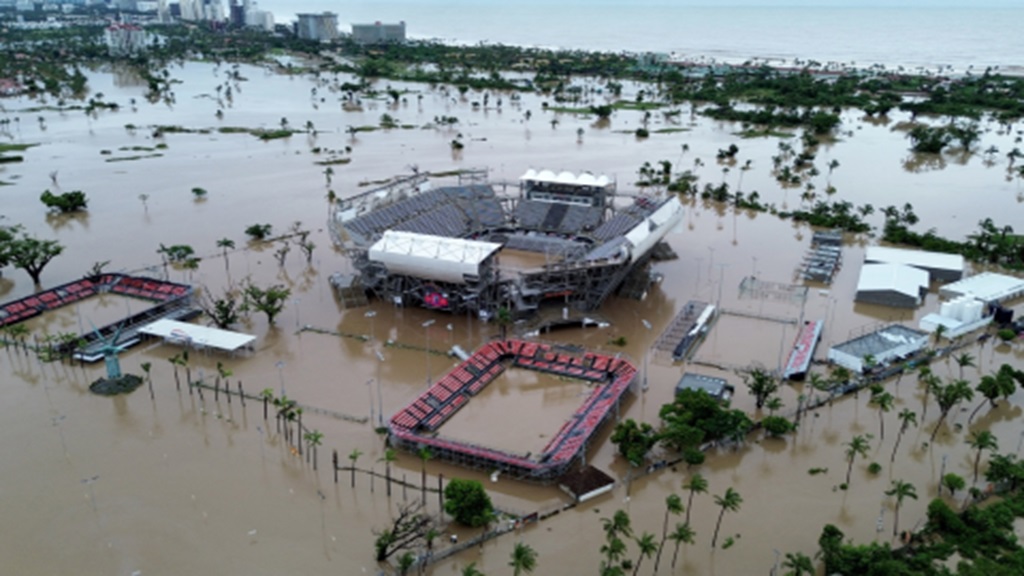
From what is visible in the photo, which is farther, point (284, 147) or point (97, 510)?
point (284, 147)

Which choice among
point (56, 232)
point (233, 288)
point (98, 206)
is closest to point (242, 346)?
point (233, 288)

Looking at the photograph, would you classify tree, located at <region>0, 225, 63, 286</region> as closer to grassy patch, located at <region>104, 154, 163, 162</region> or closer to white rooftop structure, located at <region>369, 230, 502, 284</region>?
white rooftop structure, located at <region>369, 230, 502, 284</region>

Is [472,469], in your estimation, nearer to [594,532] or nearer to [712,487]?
[594,532]

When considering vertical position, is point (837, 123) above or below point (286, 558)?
above

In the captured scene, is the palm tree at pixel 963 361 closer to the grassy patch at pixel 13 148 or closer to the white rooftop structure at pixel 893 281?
the white rooftop structure at pixel 893 281

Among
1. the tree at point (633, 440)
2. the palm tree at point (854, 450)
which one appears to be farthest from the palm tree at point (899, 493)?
the tree at point (633, 440)

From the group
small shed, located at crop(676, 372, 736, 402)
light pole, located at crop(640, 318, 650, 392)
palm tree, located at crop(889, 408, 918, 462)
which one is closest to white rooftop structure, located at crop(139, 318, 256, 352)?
light pole, located at crop(640, 318, 650, 392)
